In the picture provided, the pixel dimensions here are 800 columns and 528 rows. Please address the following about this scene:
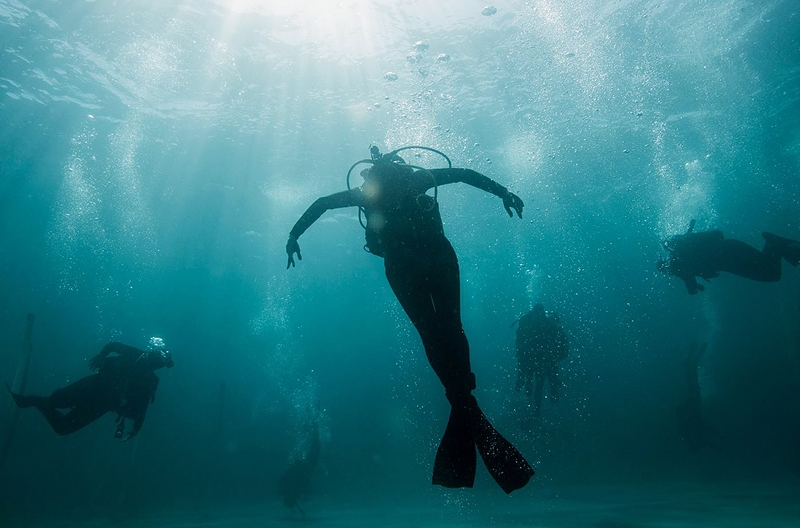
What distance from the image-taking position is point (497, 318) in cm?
8731

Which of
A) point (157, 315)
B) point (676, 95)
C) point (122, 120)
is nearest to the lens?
point (676, 95)

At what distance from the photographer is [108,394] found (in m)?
7.77

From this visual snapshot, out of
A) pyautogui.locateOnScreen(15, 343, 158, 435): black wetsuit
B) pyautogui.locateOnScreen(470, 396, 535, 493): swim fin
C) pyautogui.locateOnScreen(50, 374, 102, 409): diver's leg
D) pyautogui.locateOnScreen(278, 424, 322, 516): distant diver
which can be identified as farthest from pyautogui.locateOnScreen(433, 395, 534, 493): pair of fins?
pyautogui.locateOnScreen(278, 424, 322, 516): distant diver

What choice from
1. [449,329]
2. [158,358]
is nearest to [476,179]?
[449,329]

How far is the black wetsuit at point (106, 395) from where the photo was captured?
7293 mm

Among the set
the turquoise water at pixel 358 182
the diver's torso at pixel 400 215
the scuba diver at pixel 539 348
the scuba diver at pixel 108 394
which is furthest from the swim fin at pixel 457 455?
the turquoise water at pixel 358 182

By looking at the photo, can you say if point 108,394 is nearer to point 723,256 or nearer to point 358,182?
point 723,256

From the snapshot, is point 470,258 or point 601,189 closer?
point 601,189

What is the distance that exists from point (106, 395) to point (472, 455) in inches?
294

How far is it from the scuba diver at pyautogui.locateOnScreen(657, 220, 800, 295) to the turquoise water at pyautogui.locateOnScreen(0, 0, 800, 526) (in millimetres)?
5591

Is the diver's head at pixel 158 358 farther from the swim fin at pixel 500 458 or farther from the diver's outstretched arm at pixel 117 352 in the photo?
the swim fin at pixel 500 458

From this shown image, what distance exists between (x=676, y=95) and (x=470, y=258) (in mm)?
27650

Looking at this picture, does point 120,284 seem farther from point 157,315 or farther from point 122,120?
point 122,120

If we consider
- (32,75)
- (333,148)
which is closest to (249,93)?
(333,148)
